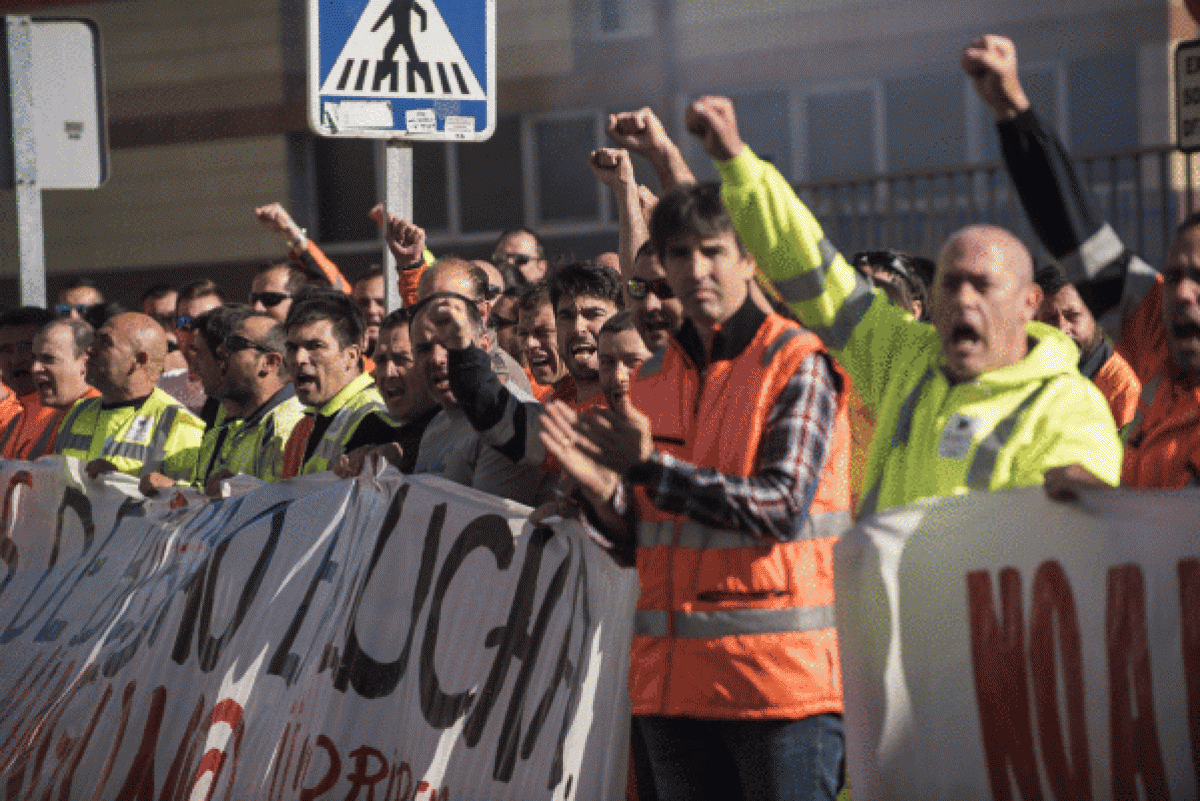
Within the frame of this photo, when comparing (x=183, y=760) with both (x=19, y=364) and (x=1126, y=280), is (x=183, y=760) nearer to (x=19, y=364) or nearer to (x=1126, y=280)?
(x=1126, y=280)

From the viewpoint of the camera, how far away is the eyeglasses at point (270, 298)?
29.1 ft

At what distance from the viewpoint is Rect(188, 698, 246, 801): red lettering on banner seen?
486 cm

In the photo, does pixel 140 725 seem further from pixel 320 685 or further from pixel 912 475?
pixel 912 475

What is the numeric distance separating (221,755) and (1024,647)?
8.47 feet

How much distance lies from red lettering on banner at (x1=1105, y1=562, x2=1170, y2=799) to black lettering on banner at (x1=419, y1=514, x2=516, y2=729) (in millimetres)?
1756

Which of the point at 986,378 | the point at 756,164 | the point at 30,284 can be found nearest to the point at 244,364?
the point at 30,284

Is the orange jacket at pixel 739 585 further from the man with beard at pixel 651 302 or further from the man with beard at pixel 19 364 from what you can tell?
the man with beard at pixel 19 364

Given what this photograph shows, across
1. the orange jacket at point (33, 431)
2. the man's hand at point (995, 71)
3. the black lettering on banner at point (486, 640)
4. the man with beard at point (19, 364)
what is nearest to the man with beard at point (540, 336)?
the black lettering on banner at point (486, 640)

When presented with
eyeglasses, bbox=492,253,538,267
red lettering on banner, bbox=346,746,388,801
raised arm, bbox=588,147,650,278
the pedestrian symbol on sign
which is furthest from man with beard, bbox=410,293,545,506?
eyeglasses, bbox=492,253,538,267

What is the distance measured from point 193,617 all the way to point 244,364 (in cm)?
167

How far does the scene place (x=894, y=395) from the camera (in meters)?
3.57

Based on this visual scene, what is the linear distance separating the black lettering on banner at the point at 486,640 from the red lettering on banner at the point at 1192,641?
1868 millimetres

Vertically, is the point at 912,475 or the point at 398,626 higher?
the point at 912,475

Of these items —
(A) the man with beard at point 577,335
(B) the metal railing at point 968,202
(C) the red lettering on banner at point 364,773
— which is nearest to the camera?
(A) the man with beard at point 577,335
